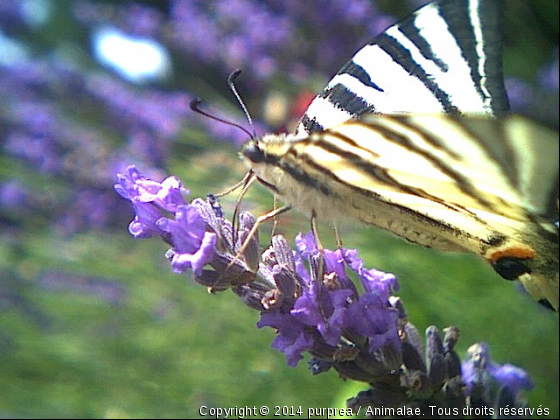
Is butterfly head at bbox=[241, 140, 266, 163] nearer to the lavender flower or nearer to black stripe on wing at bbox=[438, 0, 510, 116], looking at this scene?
the lavender flower

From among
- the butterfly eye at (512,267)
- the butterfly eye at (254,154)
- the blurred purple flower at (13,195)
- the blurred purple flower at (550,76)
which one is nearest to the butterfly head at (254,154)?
the butterfly eye at (254,154)

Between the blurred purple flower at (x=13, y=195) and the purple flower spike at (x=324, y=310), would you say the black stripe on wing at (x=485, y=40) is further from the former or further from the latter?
the blurred purple flower at (x=13, y=195)

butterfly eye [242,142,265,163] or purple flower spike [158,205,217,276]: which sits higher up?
butterfly eye [242,142,265,163]

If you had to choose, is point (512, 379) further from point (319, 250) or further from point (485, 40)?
point (485, 40)

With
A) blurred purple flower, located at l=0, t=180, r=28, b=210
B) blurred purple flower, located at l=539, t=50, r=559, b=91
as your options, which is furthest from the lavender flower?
blurred purple flower, located at l=0, t=180, r=28, b=210

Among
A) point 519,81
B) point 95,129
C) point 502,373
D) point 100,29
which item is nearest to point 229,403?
point 502,373

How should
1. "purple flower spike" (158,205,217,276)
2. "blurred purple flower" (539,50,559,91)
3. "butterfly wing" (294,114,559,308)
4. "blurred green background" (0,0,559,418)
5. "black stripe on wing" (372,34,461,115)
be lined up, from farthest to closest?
"blurred purple flower" (539,50,559,91), "blurred green background" (0,0,559,418), "black stripe on wing" (372,34,461,115), "purple flower spike" (158,205,217,276), "butterfly wing" (294,114,559,308)
